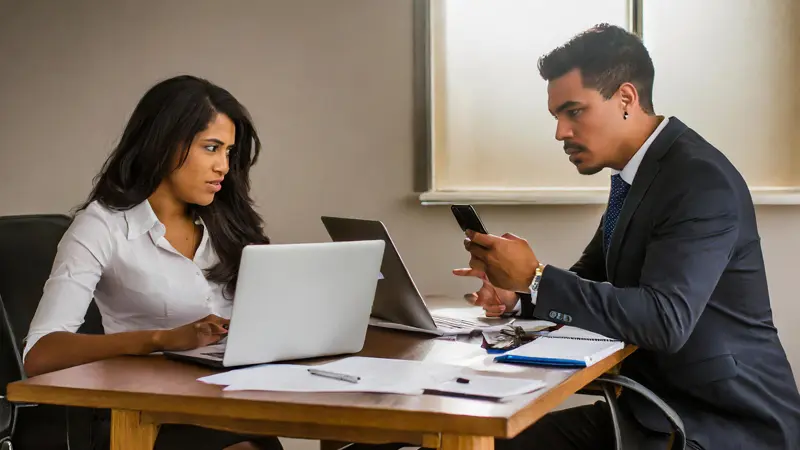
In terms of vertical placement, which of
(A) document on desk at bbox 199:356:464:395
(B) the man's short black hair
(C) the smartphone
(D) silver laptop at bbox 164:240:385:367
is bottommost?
(A) document on desk at bbox 199:356:464:395

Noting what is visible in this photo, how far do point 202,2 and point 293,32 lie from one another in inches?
14.5

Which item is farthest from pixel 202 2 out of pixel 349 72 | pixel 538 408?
pixel 538 408

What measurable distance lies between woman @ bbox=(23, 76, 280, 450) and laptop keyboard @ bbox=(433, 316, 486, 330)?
45 cm

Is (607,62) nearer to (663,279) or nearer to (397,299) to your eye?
(663,279)

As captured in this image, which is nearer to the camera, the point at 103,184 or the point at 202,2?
the point at 103,184

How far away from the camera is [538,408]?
133cm

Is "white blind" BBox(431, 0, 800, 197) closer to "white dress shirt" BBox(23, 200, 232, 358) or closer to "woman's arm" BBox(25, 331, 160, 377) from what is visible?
"white dress shirt" BBox(23, 200, 232, 358)

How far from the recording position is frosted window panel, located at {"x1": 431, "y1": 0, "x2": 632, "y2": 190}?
9.41 feet

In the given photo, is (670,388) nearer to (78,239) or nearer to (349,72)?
(78,239)

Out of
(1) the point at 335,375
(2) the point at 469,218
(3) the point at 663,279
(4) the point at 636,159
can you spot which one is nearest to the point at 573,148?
(4) the point at 636,159

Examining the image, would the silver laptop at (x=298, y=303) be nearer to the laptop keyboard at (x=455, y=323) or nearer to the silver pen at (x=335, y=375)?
the silver pen at (x=335, y=375)

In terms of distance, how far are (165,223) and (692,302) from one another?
4.13 feet

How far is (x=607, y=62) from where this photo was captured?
82.6 inches

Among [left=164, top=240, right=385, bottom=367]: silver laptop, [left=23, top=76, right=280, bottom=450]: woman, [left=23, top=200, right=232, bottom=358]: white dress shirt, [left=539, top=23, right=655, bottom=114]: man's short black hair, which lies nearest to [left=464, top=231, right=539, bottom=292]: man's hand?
[left=164, top=240, right=385, bottom=367]: silver laptop
